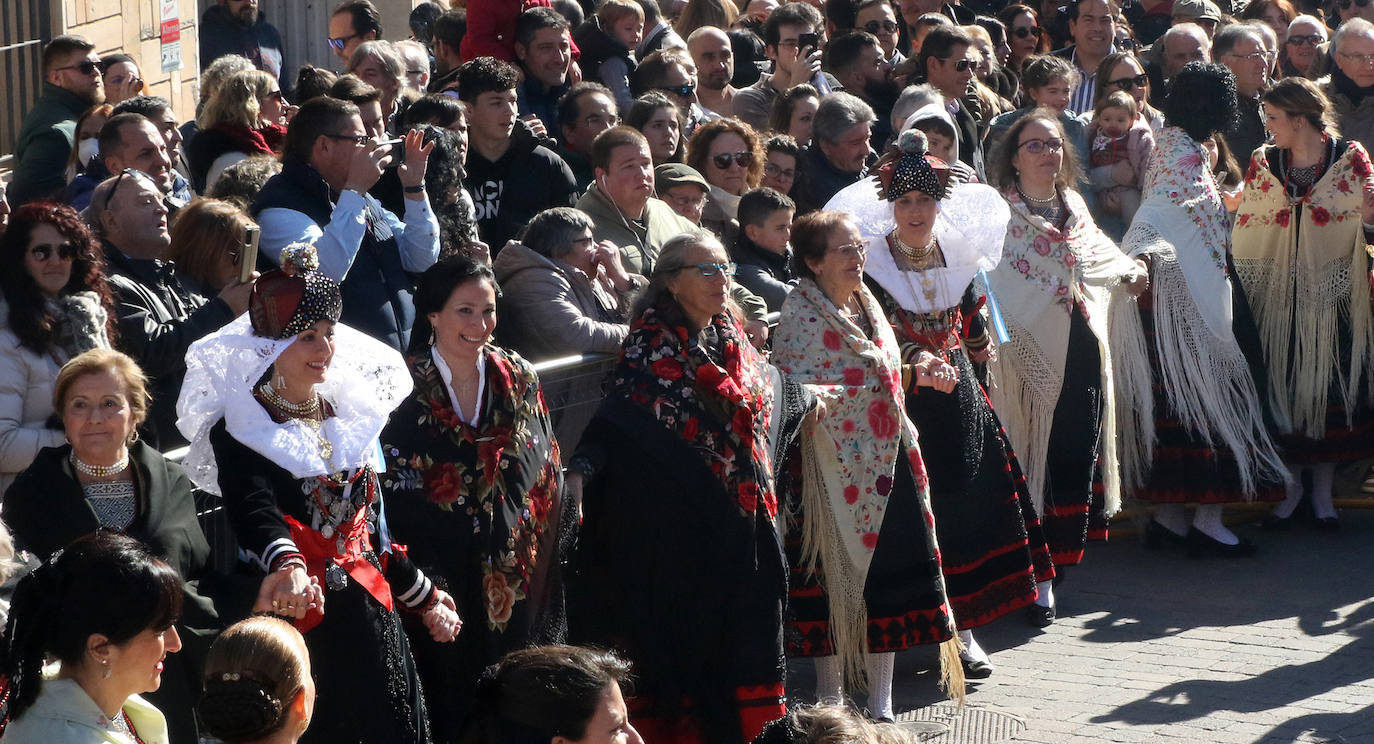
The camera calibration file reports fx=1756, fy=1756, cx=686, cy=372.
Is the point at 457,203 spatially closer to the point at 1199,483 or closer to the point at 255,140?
the point at 255,140

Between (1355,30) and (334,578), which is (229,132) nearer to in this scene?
(334,578)

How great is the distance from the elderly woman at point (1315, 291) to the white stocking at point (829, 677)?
3.18m

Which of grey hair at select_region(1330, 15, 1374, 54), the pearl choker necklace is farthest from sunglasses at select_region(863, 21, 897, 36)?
the pearl choker necklace

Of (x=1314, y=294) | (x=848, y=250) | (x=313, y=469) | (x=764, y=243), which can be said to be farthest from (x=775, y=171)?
(x=313, y=469)

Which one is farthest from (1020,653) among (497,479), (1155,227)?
(497,479)

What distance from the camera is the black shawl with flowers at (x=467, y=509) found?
4.96 m

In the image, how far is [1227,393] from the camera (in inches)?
317

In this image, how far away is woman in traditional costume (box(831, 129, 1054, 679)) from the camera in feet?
21.6

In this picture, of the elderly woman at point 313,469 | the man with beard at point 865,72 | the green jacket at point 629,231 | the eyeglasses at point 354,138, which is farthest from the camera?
the man with beard at point 865,72

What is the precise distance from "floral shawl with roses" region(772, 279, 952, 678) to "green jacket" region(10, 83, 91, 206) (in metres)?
3.09

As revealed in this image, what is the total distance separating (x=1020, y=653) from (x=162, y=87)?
6.44 meters

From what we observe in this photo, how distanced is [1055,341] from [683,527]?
2.53 meters

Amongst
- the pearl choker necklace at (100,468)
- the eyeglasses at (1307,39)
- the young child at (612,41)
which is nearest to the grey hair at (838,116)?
the young child at (612,41)

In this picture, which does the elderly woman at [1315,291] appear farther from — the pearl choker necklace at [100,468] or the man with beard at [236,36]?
the pearl choker necklace at [100,468]
